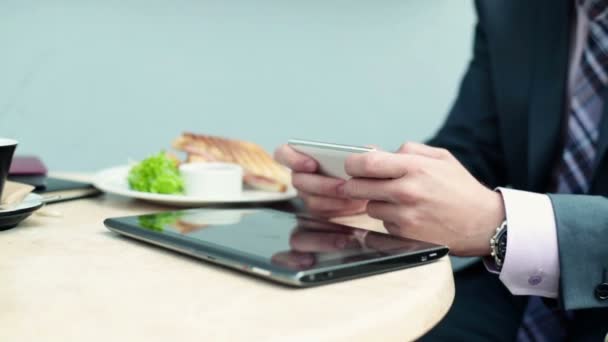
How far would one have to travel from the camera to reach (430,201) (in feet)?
2.62

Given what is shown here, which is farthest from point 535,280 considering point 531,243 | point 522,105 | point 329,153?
point 522,105

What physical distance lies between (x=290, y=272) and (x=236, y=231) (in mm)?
171

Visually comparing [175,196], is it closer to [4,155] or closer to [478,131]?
[4,155]

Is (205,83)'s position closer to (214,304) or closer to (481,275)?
(481,275)

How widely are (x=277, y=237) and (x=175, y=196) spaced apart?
31 centimetres

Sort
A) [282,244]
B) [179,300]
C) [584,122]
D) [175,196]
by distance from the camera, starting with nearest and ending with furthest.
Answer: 1. [179,300]
2. [282,244]
3. [175,196]
4. [584,122]

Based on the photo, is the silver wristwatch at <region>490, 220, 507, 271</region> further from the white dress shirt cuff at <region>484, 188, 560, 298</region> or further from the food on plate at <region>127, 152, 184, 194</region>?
the food on plate at <region>127, 152, 184, 194</region>

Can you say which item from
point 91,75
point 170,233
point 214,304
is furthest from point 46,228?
point 91,75

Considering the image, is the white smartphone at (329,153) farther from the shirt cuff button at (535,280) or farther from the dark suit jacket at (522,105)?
the dark suit jacket at (522,105)

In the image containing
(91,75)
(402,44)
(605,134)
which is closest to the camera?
(605,134)

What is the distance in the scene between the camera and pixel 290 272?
0.53m

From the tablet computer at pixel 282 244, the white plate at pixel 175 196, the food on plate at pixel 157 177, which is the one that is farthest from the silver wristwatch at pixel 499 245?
the food on plate at pixel 157 177

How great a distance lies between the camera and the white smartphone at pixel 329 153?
31.6 inches

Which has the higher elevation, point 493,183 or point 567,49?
point 567,49
